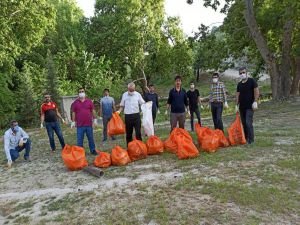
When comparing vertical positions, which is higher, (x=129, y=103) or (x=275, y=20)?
(x=275, y=20)

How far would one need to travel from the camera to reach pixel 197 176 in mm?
6727

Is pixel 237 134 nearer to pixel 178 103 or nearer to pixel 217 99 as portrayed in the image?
pixel 217 99

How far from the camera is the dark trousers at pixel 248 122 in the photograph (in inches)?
350

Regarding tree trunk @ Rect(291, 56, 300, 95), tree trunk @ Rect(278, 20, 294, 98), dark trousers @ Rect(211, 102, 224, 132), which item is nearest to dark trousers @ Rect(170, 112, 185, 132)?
dark trousers @ Rect(211, 102, 224, 132)

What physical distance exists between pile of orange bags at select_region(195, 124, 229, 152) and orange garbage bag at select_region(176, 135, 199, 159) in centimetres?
42

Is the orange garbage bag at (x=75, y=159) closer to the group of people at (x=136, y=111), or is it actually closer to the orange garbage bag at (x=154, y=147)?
the group of people at (x=136, y=111)

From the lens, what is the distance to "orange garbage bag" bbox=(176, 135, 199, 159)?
26.8 feet

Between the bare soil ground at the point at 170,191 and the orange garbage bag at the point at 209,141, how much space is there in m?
0.22

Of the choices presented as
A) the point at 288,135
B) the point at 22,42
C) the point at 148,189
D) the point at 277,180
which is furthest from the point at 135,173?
the point at 22,42

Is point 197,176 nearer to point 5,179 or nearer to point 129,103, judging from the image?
point 129,103

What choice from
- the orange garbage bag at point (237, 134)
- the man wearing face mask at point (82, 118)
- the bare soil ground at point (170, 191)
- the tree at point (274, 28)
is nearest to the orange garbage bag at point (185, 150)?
the bare soil ground at point (170, 191)

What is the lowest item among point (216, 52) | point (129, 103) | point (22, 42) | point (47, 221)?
point (47, 221)

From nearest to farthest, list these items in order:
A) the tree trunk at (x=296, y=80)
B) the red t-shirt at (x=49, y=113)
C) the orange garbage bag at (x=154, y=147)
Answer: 1. the orange garbage bag at (x=154, y=147)
2. the red t-shirt at (x=49, y=113)
3. the tree trunk at (x=296, y=80)

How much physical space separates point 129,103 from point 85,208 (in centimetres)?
369
